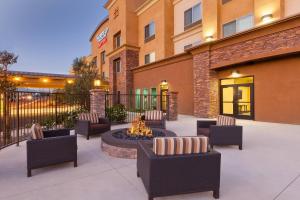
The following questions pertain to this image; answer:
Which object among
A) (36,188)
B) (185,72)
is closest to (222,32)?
(185,72)

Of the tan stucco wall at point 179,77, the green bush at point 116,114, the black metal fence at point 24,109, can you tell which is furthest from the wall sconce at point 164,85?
the black metal fence at point 24,109

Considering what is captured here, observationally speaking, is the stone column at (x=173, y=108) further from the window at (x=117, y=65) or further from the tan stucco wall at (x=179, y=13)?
the window at (x=117, y=65)

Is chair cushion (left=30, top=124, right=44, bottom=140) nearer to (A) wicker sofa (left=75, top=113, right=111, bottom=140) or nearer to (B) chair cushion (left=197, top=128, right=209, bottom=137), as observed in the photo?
(A) wicker sofa (left=75, top=113, right=111, bottom=140)

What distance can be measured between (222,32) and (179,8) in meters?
6.08

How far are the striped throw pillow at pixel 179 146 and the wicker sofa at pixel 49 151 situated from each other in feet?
7.85

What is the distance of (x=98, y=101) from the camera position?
9.85 m

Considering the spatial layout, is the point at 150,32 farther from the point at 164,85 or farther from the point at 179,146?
the point at 179,146

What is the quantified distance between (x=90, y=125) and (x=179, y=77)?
9.79 metres

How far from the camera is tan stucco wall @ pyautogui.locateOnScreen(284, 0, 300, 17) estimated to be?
10125 mm

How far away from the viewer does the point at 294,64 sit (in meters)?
9.41

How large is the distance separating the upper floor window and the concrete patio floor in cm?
978

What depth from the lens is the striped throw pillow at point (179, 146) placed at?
2867 millimetres

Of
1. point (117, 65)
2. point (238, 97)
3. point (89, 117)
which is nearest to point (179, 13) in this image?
point (117, 65)

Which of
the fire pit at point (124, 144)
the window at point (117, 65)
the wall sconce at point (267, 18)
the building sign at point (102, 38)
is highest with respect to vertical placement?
the building sign at point (102, 38)
